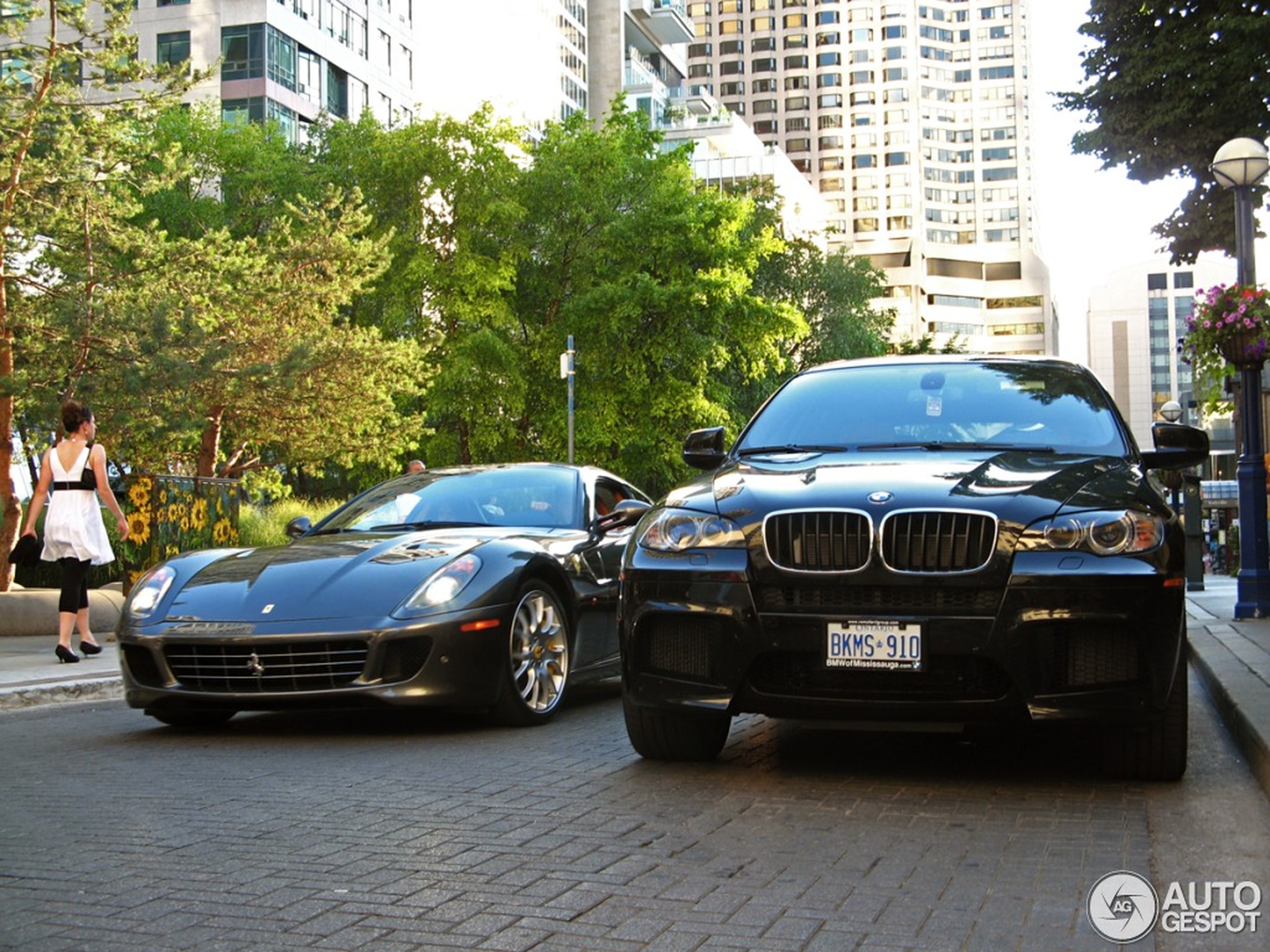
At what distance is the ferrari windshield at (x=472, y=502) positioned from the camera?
27.5 feet

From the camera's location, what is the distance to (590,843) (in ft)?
15.2

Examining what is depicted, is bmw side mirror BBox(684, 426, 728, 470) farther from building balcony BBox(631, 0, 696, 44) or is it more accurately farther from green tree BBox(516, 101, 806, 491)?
building balcony BBox(631, 0, 696, 44)

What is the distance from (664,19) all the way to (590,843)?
5543 inches

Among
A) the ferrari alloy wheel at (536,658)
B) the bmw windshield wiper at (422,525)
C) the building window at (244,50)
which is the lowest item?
the ferrari alloy wheel at (536,658)

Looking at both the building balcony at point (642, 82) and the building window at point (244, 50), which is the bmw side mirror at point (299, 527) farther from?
the building balcony at point (642, 82)

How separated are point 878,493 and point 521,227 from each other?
3642 cm

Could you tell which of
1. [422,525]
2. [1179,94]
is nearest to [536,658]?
[422,525]

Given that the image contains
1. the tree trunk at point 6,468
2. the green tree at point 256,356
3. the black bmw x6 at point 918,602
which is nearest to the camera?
the black bmw x6 at point 918,602

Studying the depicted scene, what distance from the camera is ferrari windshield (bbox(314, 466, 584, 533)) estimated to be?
329 inches

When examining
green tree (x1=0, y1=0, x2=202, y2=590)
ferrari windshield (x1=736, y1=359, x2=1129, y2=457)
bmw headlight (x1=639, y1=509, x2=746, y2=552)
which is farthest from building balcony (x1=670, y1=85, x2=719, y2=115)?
bmw headlight (x1=639, y1=509, x2=746, y2=552)

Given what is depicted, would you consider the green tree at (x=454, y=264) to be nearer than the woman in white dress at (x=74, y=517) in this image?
No

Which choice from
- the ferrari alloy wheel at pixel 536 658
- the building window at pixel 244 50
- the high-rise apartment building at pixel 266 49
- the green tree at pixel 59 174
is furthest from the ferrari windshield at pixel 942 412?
the building window at pixel 244 50

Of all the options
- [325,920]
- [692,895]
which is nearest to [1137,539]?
[692,895]

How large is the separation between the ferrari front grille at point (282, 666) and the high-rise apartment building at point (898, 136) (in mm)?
177988
